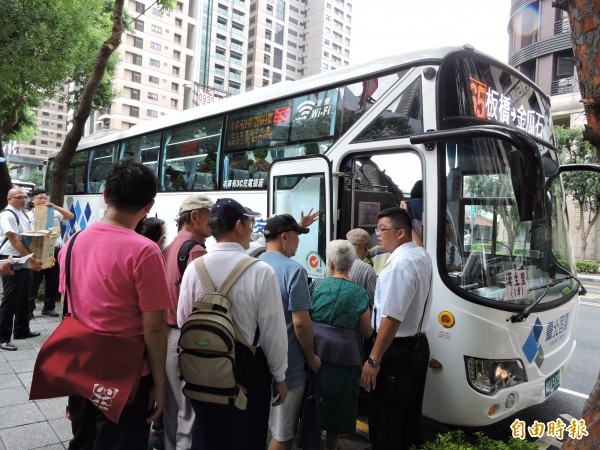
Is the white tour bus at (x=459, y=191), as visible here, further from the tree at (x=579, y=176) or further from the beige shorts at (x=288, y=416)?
the tree at (x=579, y=176)

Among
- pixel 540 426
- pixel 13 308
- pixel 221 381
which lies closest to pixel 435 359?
pixel 540 426

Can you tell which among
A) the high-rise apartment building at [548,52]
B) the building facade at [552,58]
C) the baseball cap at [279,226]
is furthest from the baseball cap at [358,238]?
the high-rise apartment building at [548,52]

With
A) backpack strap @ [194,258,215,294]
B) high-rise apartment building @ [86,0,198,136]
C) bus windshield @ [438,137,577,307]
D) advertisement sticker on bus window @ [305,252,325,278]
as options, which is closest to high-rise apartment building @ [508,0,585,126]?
bus windshield @ [438,137,577,307]

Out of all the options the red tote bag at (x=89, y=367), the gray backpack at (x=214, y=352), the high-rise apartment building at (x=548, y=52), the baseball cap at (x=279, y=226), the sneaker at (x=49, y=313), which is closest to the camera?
the red tote bag at (x=89, y=367)

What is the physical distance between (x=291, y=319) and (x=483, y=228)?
175 centimetres

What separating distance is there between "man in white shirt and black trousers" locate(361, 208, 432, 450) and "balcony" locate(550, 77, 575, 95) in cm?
2858

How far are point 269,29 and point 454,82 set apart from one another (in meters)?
84.6

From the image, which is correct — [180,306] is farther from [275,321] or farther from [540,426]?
[540,426]

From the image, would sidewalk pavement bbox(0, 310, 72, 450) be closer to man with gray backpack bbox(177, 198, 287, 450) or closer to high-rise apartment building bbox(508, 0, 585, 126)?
man with gray backpack bbox(177, 198, 287, 450)

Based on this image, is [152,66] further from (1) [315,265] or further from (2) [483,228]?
(2) [483,228]

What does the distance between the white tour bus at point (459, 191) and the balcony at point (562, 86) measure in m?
26.4

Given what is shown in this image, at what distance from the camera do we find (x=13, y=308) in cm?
A: 535

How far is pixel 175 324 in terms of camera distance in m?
2.96

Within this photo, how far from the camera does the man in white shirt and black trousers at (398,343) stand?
10.0 ft
